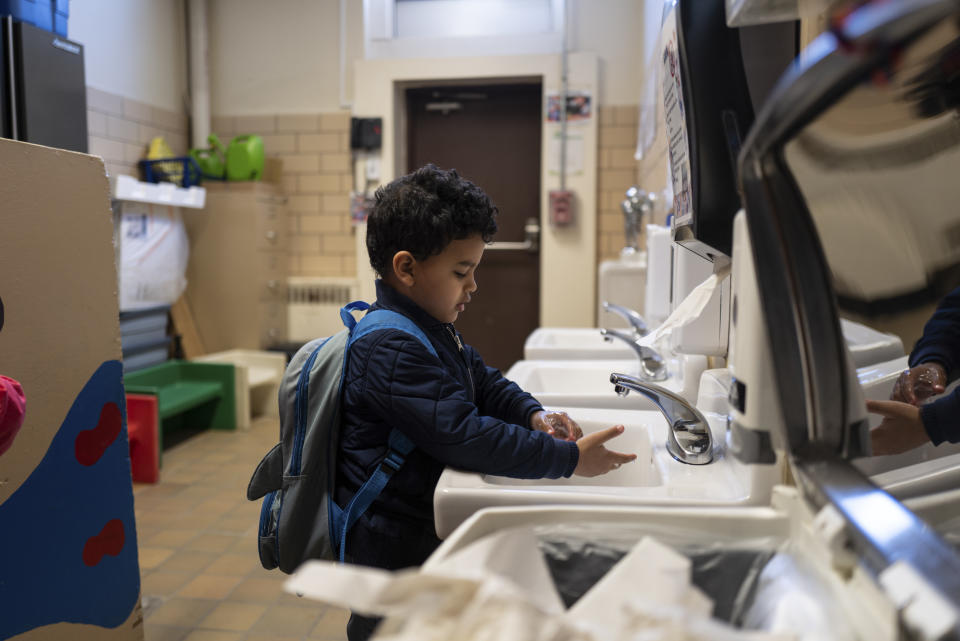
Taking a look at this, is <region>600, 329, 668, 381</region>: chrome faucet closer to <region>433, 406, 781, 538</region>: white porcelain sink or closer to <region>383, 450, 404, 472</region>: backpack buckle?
<region>433, 406, 781, 538</region>: white porcelain sink

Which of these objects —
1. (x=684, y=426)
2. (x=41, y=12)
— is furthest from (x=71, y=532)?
(x=41, y=12)

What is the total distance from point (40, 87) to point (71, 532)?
196 cm

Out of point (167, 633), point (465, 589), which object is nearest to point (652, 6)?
point (167, 633)

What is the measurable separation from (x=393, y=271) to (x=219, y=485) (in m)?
2.16

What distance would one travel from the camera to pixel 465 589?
444 mm

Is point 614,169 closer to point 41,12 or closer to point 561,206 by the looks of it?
point 561,206

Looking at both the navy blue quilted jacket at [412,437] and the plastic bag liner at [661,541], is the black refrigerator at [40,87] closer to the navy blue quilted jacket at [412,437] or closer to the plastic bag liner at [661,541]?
the navy blue quilted jacket at [412,437]

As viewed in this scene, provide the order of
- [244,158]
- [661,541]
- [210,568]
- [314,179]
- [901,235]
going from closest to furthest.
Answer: [661,541], [901,235], [210,568], [244,158], [314,179]

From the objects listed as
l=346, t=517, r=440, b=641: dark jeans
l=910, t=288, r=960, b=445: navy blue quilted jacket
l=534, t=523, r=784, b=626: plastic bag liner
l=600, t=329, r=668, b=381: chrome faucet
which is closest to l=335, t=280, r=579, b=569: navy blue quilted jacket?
l=346, t=517, r=440, b=641: dark jeans

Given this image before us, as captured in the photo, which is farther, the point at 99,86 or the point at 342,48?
the point at 342,48

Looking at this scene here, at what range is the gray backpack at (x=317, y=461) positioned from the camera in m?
1.02

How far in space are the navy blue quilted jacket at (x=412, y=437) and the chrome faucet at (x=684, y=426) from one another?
15cm

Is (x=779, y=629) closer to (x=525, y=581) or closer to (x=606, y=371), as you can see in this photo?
(x=525, y=581)

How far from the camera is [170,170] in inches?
155
